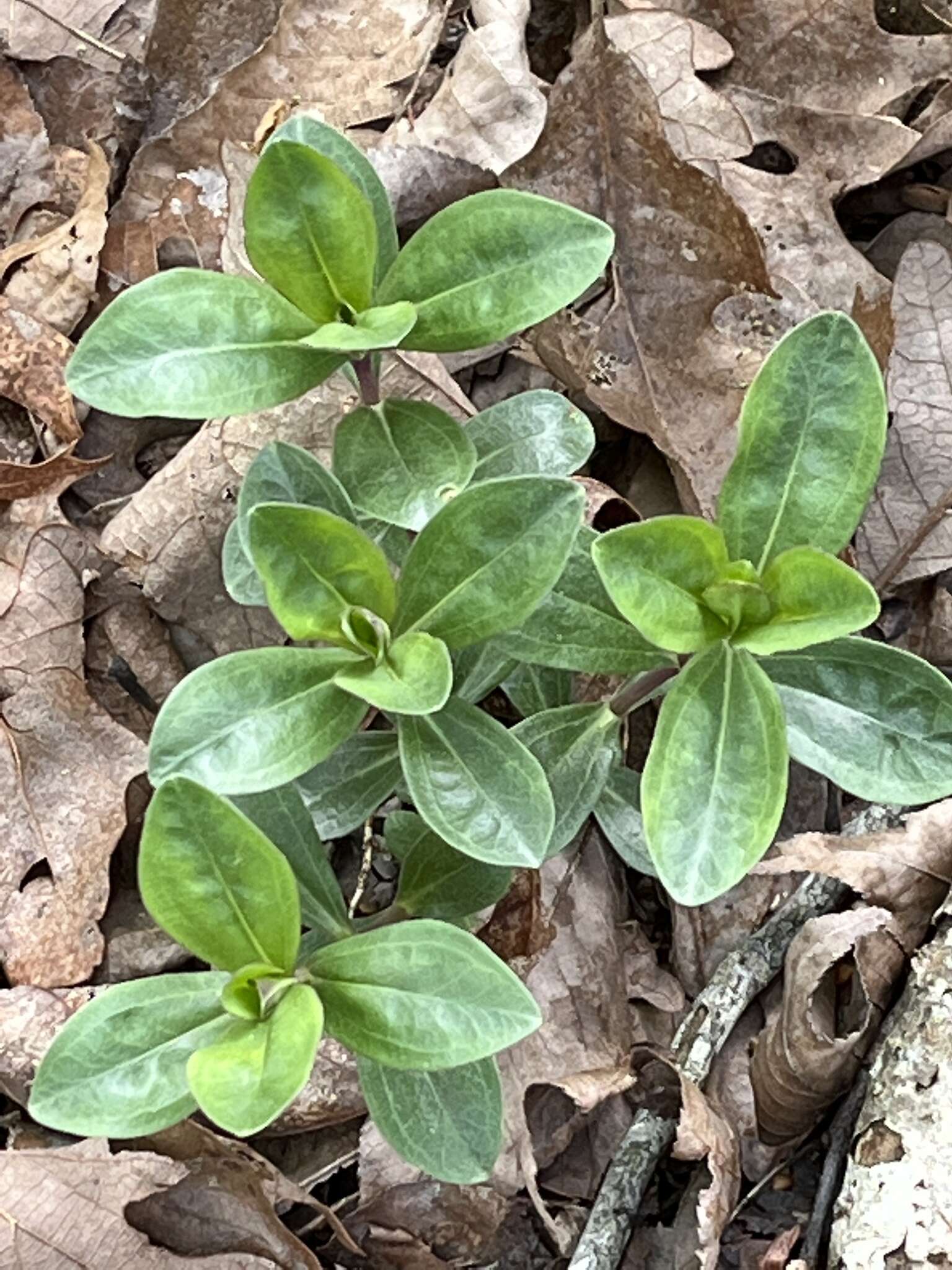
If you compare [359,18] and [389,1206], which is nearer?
[389,1206]

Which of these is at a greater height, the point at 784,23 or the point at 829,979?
the point at 784,23

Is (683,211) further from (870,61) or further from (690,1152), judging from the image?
(690,1152)

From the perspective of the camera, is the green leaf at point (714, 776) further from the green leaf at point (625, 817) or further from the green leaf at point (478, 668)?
the green leaf at point (625, 817)

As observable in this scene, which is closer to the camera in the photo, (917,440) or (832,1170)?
(832,1170)

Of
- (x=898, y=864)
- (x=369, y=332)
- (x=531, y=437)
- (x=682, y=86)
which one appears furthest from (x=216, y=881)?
(x=682, y=86)

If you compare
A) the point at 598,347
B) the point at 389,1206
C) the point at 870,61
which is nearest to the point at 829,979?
the point at 389,1206

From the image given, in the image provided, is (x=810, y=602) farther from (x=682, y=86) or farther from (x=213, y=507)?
(x=682, y=86)

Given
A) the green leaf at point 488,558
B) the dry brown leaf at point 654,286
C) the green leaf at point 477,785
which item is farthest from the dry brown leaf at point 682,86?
the green leaf at point 477,785
